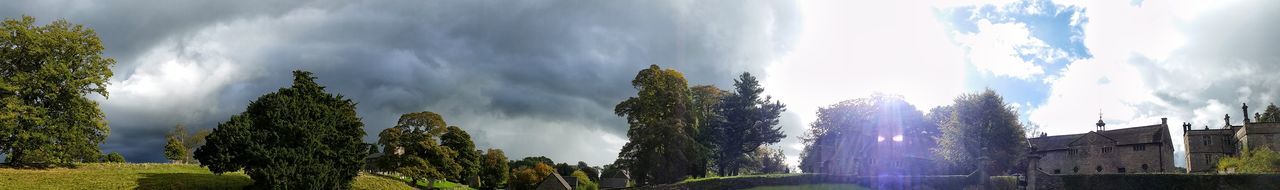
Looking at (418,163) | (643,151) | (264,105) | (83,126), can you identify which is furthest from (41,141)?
(643,151)

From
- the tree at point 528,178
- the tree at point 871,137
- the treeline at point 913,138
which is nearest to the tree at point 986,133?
the treeline at point 913,138

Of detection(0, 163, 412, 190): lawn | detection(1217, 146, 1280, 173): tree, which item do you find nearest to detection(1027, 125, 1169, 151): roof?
detection(1217, 146, 1280, 173): tree

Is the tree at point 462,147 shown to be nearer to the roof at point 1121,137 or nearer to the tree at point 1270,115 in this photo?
the roof at point 1121,137

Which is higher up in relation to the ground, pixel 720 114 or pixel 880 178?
pixel 720 114

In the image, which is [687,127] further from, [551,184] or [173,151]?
[173,151]

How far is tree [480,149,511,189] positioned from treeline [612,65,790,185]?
29.6 metres

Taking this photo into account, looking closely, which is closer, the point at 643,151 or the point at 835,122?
the point at 643,151

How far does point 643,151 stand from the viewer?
50.7 metres

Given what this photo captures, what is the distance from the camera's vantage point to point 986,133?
159ft

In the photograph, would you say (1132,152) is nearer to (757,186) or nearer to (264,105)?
(757,186)

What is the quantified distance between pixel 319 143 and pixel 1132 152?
212 feet

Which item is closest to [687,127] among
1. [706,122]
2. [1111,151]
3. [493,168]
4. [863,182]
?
[706,122]

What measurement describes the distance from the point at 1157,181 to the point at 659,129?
2748cm

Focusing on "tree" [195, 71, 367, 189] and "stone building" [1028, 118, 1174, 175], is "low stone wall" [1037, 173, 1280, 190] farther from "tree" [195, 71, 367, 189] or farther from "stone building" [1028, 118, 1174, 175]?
"tree" [195, 71, 367, 189]
